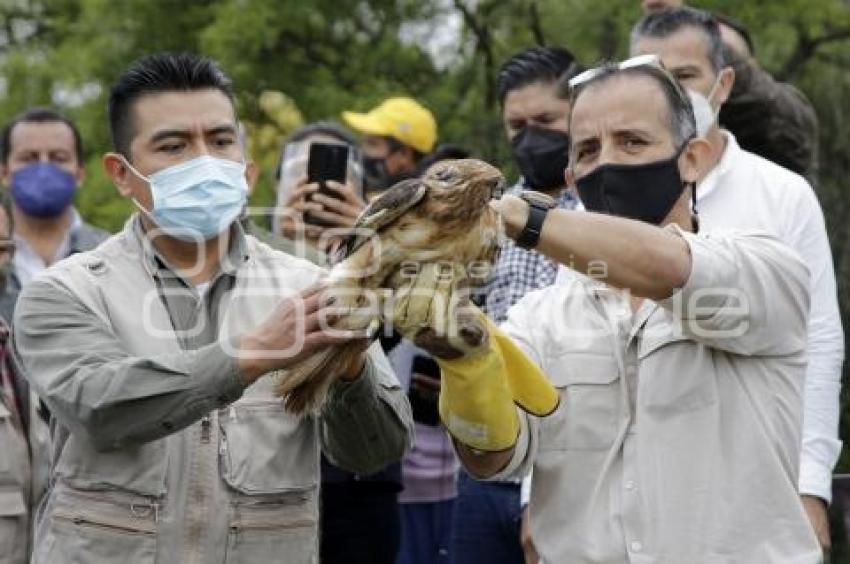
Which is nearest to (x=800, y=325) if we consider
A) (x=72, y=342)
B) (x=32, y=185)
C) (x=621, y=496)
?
(x=621, y=496)

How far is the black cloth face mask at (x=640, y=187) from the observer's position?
14.1ft

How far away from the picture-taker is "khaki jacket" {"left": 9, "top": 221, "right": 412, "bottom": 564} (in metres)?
4.18

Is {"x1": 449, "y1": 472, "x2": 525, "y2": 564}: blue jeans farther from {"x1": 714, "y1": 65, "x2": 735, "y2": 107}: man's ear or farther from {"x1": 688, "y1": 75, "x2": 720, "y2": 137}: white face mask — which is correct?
{"x1": 714, "y1": 65, "x2": 735, "y2": 107}: man's ear

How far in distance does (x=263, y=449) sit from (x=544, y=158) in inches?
107

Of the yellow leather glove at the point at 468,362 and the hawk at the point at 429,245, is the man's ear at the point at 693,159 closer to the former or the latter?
the yellow leather glove at the point at 468,362

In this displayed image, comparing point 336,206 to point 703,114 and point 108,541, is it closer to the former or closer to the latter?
point 703,114

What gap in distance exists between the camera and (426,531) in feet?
24.5

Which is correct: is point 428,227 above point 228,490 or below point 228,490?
above

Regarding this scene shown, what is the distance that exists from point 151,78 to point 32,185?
3248 mm

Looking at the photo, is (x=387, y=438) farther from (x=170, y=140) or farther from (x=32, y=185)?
(x=32, y=185)

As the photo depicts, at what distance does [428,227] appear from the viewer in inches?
137

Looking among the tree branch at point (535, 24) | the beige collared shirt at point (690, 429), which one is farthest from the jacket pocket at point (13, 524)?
the tree branch at point (535, 24)

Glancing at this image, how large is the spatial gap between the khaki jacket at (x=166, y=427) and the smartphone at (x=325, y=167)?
7.45 feet

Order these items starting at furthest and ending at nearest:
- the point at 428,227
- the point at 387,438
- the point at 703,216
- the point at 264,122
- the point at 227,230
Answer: the point at 264,122, the point at 703,216, the point at 227,230, the point at 387,438, the point at 428,227
